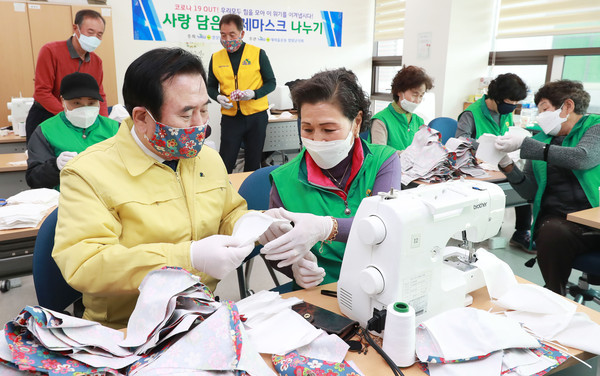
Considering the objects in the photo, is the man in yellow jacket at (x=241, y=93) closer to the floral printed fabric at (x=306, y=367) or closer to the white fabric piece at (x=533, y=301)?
the white fabric piece at (x=533, y=301)

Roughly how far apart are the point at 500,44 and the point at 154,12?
4.55m

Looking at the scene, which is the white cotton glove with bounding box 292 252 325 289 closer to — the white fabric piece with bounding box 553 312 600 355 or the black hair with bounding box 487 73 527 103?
the white fabric piece with bounding box 553 312 600 355

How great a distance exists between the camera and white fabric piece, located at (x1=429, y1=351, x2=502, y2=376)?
872mm

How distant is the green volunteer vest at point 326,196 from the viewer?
148 centimetres

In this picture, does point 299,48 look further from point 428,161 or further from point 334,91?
point 334,91

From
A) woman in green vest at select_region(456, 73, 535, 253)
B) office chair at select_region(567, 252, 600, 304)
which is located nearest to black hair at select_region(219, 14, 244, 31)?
woman in green vest at select_region(456, 73, 535, 253)

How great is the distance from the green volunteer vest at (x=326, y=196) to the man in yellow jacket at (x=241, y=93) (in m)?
2.82

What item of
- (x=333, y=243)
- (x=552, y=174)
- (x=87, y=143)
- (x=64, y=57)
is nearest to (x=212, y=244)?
(x=333, y=243)

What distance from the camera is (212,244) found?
3.57ft

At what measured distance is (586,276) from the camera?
2.27 meters

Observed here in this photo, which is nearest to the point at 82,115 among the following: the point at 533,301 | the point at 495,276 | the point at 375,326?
the point at 375,326

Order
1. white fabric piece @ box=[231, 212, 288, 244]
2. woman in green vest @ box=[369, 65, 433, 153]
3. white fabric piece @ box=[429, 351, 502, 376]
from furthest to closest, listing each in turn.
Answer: woman in green vest @ box=[369, 65, 433, 153], white fabric piece @ box=[231, 212, 288, 244], white fabric piece @ box=[429, 351, 502, 376]

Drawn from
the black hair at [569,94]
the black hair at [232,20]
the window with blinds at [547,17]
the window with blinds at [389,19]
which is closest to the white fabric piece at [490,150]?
the black hair at [569,94]

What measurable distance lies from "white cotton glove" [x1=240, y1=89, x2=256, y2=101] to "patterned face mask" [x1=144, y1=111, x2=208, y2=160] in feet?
9.65
